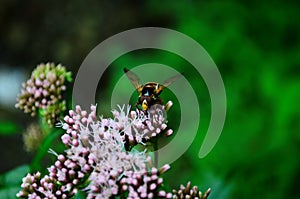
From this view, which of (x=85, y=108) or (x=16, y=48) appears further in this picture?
(x=16, y=48)

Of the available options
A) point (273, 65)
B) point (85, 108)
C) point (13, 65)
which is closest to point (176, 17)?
point (273, 65)

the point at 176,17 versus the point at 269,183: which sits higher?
the point at 176,17

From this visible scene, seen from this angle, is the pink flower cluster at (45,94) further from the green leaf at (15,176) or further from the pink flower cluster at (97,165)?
the pink flower cluster at (97,165)

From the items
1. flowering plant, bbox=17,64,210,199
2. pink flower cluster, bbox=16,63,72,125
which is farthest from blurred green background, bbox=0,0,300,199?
flowering plant, bbox=17,64,210,199

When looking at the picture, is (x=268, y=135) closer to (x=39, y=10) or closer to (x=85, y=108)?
(x=85, y=108)

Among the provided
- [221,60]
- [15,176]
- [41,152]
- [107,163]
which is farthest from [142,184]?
[221,60]

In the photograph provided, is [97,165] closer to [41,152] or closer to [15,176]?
[41,152]

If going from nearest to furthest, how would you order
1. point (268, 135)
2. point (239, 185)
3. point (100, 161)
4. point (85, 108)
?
1. point (100, 161)
2. point (85, 108)
3. point (239, 185)
4. point (268, 135)
